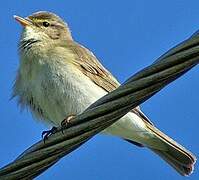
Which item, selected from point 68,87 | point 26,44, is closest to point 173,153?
point 68,87

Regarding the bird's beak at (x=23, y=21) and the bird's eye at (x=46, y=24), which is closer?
the bird's beak at (x=23, y=21)

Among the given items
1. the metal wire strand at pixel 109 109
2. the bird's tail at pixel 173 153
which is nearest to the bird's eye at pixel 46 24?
the bird's tail at pixel 173 153

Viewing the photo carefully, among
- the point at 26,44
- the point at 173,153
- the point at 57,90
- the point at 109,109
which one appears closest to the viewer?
the point at 109,109

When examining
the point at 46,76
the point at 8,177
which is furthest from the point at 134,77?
the point at 46,76

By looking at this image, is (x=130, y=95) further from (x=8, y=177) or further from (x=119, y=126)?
(x=119, y=126)

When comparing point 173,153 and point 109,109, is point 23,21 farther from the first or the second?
point 109,109

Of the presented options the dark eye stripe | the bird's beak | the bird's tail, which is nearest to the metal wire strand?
the bird's tail

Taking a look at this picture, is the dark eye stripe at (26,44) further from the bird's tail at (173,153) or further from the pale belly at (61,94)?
the bird's tail at (173,153)
